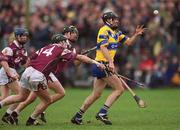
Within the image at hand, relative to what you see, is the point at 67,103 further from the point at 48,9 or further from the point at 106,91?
the point at 48,9

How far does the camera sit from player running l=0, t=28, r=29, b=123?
14.2m

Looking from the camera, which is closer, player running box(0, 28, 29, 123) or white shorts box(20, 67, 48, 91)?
white shorts box(20, 67, 48, 91)

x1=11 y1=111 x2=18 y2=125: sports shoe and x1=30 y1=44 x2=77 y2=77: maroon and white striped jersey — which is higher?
x1=30 y1=44 x2=77 y2=77: maroon and white striped jersey

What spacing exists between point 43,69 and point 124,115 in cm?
341

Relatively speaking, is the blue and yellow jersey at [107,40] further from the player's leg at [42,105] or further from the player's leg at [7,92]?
the player's leg at [7,92]

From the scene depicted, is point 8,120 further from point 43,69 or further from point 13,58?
point 43,69

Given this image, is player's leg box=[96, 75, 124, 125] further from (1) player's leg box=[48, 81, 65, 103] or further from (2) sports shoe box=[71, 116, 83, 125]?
(1) player's leg box=[48, 81, 65, 103]

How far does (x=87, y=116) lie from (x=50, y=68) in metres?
2.77

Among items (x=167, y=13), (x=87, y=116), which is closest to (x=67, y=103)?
(x=87, y=116)

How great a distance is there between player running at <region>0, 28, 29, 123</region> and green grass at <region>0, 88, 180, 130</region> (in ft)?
2.72

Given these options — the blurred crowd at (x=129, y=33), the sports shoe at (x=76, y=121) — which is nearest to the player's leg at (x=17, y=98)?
the sports shoe at (x=76, y=121)

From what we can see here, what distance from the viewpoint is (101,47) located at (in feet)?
47.1

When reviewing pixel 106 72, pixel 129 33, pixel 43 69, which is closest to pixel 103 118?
pixel 106 72

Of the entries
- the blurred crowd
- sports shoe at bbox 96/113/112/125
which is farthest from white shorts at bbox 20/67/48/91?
the blurred crowd
